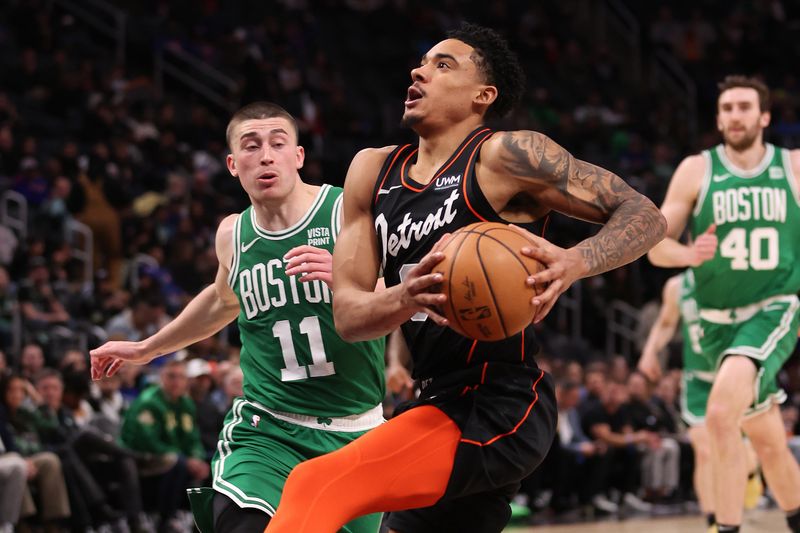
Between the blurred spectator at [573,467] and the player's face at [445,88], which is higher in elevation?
the player's face at [445,88]

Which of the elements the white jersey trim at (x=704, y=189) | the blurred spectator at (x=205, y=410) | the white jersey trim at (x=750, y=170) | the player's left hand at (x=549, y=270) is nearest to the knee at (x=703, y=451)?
the white jersey trim at (x=704, y=189)

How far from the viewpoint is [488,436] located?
3891mm

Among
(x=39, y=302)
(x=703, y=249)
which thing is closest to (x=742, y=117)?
(x=703, y=249)

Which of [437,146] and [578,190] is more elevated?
[437,146]

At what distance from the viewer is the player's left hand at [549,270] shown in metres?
3.62

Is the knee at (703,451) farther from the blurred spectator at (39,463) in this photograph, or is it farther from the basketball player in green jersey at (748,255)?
the blurred spectator at (39,463)

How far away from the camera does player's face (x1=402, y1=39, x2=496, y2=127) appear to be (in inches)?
166

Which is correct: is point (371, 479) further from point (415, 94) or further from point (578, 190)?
point (415, 94)

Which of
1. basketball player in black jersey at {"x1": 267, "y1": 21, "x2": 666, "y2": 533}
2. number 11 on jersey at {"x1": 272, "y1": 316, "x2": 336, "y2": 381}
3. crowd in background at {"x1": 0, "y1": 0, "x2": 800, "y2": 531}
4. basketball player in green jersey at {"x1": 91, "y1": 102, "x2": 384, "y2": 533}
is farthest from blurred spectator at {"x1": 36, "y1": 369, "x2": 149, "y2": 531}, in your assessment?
basketball player in black jersey at {"x1": 267, "y1": 21, "x2": 666, "y2": 533}

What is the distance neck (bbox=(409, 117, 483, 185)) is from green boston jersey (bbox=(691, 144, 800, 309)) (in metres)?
3.97

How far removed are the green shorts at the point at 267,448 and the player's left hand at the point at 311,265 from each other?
0.81 m

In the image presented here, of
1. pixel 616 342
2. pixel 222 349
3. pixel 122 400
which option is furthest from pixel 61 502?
pixel 616 342

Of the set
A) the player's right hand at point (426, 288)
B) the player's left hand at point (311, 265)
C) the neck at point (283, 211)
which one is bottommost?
the player's right hand at point (426, 288)

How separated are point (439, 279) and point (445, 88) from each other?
2.97 feet
